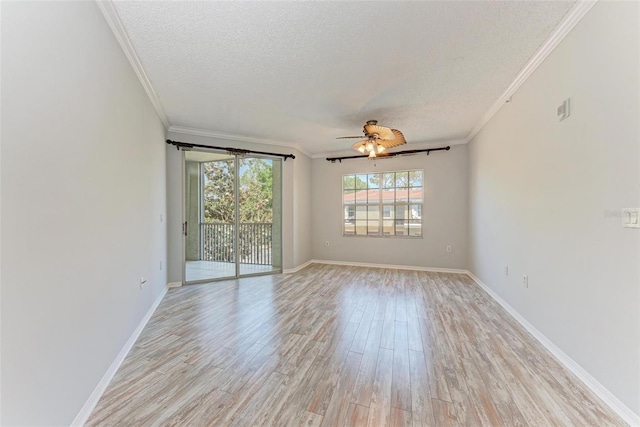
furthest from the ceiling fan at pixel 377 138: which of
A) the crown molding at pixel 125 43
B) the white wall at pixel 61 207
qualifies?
the white wall at pixel 61 207

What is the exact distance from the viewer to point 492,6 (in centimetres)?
174

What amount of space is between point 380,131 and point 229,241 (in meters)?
3.17

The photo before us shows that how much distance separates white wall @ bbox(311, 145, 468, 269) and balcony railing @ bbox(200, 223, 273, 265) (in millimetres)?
1611

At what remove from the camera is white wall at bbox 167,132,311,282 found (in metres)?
4.10

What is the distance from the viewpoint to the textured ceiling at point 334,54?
1789 mm

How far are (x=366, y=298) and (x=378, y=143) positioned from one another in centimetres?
219

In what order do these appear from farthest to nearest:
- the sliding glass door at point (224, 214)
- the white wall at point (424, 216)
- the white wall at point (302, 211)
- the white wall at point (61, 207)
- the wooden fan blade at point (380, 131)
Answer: the white wall at point (302, 211) → the white wall at point (424, 216) → the sliding glass door at point (224, 214) → the wooden fan blade at point (380, 131) → the white wall at point (61, 207)

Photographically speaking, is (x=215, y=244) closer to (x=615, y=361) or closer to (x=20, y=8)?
(x=20, y=8)

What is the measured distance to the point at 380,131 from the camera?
3357mm

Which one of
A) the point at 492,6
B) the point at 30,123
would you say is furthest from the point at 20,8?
the point at 492,6

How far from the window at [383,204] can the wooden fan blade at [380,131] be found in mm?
2113

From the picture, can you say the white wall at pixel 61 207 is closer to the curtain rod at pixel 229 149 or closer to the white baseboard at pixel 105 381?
the white baseboard at pixel 105 381

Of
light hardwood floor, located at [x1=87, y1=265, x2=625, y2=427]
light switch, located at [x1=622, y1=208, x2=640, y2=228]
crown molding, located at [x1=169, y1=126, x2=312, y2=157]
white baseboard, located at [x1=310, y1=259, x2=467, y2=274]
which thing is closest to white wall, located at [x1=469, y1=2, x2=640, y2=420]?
light switch, located at [x1=622, y1=208, x2=640, y2=228]

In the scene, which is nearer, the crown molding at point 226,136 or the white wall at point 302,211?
the crown molding at point 226,136
